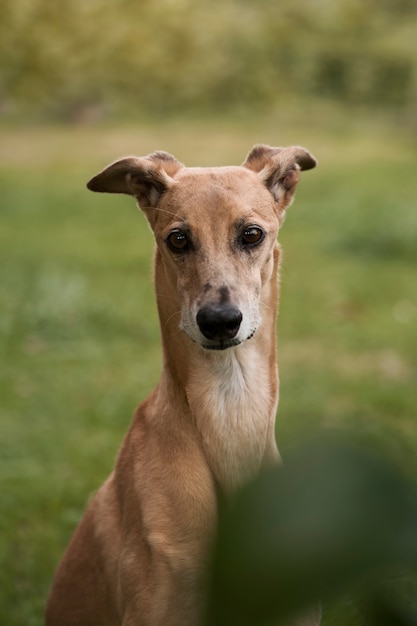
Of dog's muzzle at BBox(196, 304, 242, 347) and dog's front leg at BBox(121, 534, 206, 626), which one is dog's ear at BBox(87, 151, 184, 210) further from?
dog's front leg at BBox(121, 534, 206, 626)

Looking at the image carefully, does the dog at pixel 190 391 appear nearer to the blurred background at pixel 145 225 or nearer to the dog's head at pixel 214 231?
the dog's head at pixel 214 231

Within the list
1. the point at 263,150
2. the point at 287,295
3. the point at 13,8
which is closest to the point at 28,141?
the point at 13,8

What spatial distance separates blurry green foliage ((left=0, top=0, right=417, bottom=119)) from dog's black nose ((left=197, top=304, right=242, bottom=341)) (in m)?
9.20

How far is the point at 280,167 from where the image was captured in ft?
8.61

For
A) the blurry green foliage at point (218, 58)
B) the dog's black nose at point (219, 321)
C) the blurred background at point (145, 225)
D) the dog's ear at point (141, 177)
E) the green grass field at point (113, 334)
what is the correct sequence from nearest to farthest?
the dog's black nose at point (219, 321) < the dog's ear at point (141, 177) < the green grass field at point (113, 334) < the blurred background at point (145, 225) < the blurry green foliage at point (218, 58)

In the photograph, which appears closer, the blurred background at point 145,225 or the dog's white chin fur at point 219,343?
the dog's white chin fur at point 219,343

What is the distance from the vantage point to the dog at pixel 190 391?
2.27 meters

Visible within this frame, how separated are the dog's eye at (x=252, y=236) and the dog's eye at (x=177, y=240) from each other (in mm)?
146

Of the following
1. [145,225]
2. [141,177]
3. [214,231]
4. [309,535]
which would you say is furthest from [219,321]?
[145,225]

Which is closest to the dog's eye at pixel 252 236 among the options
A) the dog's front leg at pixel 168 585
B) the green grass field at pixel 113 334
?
the green grass field at pixel 113 334

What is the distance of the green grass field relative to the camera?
13.9 ft

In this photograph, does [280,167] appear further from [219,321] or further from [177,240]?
[219,321]

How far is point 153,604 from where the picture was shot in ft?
7.51

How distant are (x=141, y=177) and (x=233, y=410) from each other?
0.70m
